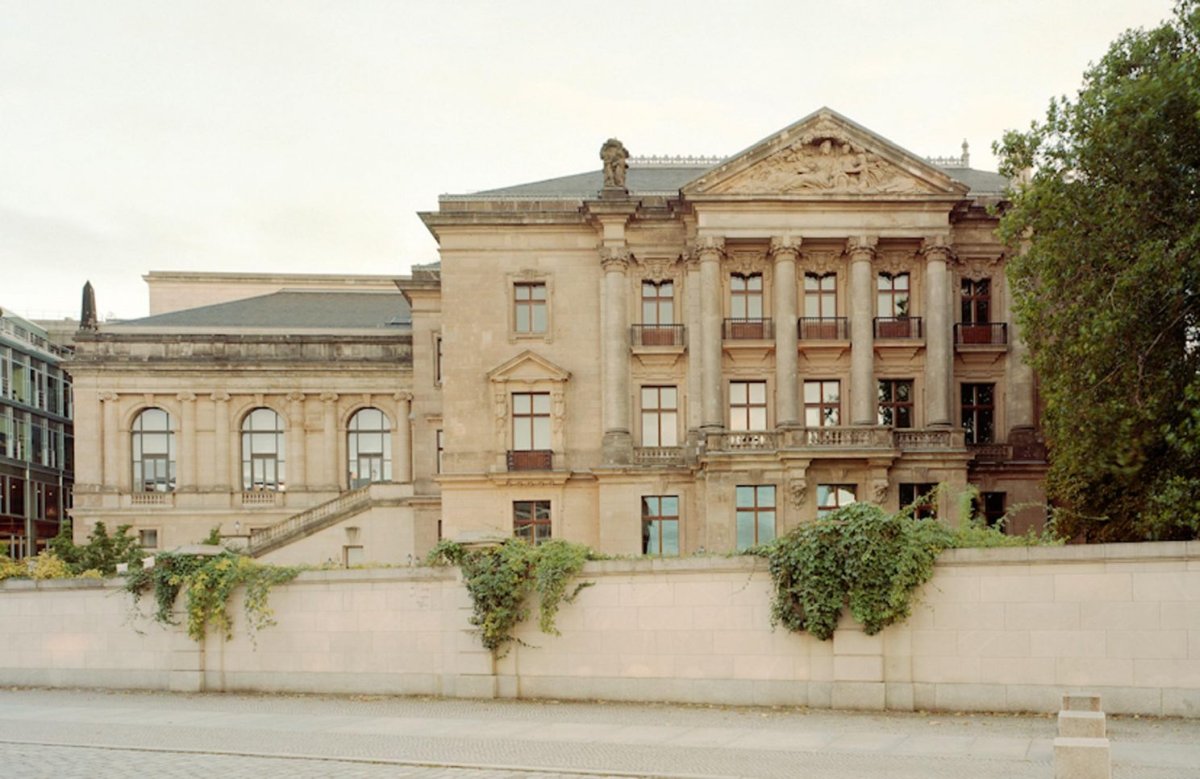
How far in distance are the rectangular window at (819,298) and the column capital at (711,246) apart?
12.6ft

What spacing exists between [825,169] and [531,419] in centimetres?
1467

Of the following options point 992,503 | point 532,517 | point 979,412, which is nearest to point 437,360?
point 532,517

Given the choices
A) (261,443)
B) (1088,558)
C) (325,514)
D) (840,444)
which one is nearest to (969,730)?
(1088,558)

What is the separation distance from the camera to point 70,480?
70812 mm

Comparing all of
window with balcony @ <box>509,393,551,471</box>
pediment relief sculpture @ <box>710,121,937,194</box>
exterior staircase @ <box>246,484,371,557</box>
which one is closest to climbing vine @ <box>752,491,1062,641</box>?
pediment relief sculpture @ <box>710,121,937,194</box>

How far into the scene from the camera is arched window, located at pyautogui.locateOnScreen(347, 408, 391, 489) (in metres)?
52.5

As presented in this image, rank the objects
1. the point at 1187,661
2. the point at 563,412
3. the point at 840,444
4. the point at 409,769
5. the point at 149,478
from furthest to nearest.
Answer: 1. the point at 149,478
2. the point at 563,412
3. the point at 840,444
4. the point at 1187,661
5. the point at 409,769

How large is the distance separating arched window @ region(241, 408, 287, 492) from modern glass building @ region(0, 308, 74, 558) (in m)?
18.2

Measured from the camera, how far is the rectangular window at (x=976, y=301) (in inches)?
1689

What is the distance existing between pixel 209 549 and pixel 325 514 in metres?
21.8

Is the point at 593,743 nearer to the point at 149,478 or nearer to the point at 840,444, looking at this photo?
the point at 840,444

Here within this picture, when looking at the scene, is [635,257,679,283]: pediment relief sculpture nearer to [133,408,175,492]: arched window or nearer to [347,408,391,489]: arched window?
[347,408,391,489]: arched window

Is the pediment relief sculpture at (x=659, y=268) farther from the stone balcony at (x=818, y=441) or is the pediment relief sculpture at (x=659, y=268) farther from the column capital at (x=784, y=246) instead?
the stone balcony at (x=818, y=441)

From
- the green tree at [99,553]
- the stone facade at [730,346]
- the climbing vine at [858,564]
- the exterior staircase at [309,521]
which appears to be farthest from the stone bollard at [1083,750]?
the exterior staircase at [309,521]
